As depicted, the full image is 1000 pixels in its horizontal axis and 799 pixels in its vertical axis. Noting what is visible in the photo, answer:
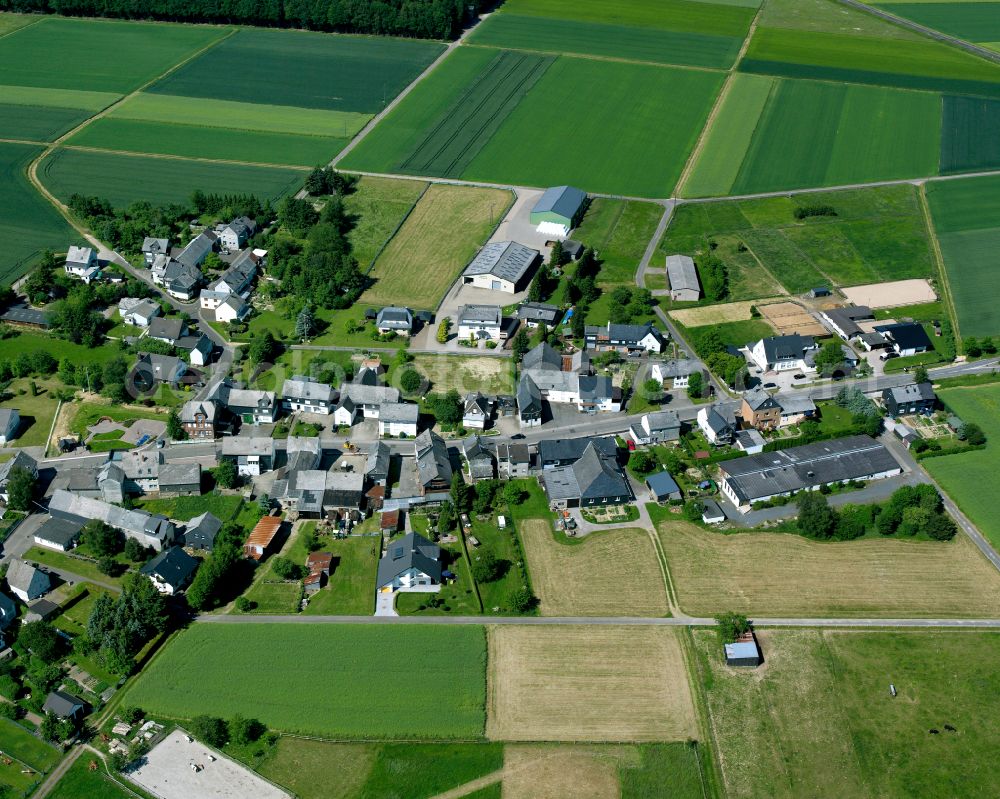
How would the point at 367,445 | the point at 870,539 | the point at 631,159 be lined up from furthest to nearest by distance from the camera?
the point at 631,159, the point at 367,445, the point at 870,539

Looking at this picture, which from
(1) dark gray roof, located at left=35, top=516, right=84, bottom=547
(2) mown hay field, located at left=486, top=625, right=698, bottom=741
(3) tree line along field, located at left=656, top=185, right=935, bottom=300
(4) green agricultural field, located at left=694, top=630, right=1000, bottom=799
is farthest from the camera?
(3) tree line along field, located at left=656, top=185, right=935, bottom=300

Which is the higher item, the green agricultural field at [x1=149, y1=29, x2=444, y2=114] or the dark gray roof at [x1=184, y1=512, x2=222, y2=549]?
the green agricultural field at [x1=149, y1=29, x2=444, y2=114]

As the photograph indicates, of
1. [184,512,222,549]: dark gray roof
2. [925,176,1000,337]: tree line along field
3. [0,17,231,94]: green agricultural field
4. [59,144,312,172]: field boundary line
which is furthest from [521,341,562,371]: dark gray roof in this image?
[0,17,231,94]: green agricultural field

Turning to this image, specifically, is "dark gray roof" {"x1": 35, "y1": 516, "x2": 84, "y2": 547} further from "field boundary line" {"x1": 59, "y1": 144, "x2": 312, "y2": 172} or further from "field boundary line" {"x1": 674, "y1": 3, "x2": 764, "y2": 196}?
"field boundary line" {"x1": 674, "y1": 3, "x2": 764, "y2": 196}

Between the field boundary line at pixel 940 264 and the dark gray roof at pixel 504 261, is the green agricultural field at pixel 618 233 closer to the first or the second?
the dark gray roof at pixel 504 261

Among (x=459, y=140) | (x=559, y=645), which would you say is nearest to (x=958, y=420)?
(x=559, y=645)

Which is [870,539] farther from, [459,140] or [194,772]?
[459,140]

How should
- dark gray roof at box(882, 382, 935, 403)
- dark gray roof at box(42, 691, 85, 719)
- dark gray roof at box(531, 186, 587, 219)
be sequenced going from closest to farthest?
1. dark gray roof at box(42, 691, 85, 719)
2. dark gray roof at box(882, 382, 935, 403)
3. dark gray roof at box(531, 186, 587, 219)
